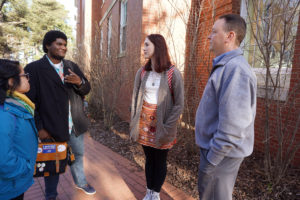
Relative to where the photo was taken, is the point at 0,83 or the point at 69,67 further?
the point at 69,67

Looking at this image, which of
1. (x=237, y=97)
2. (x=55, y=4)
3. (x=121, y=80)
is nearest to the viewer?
(x=237, y=97)

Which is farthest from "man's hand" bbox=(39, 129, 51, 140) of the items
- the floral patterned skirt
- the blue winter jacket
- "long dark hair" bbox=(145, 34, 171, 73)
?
"long dark hair" bbox=(145, 34, 171, 73)

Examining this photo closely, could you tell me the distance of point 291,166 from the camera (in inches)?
129

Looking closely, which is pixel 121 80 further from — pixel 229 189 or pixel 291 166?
pixel 229 189

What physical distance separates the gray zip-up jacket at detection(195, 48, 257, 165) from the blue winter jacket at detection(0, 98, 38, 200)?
1.33 metres

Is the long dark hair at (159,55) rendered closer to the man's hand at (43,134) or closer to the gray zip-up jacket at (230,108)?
the gray zip-up jacket at (230,108)

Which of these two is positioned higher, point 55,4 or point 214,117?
point 55,4

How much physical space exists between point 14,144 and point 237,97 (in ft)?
5.20

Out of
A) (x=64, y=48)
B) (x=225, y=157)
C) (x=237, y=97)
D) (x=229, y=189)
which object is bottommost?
(x=229, y=189)

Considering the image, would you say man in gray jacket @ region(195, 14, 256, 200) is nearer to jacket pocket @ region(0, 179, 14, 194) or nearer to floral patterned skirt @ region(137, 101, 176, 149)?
floral patterned skirt @ region(137, 101, 176, 149)

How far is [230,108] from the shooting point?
1.24 metres

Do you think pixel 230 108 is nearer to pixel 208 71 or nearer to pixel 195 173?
pixel 208 71

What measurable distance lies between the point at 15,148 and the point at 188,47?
364 cm

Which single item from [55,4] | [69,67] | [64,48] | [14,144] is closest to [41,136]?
Result: [14,144]
